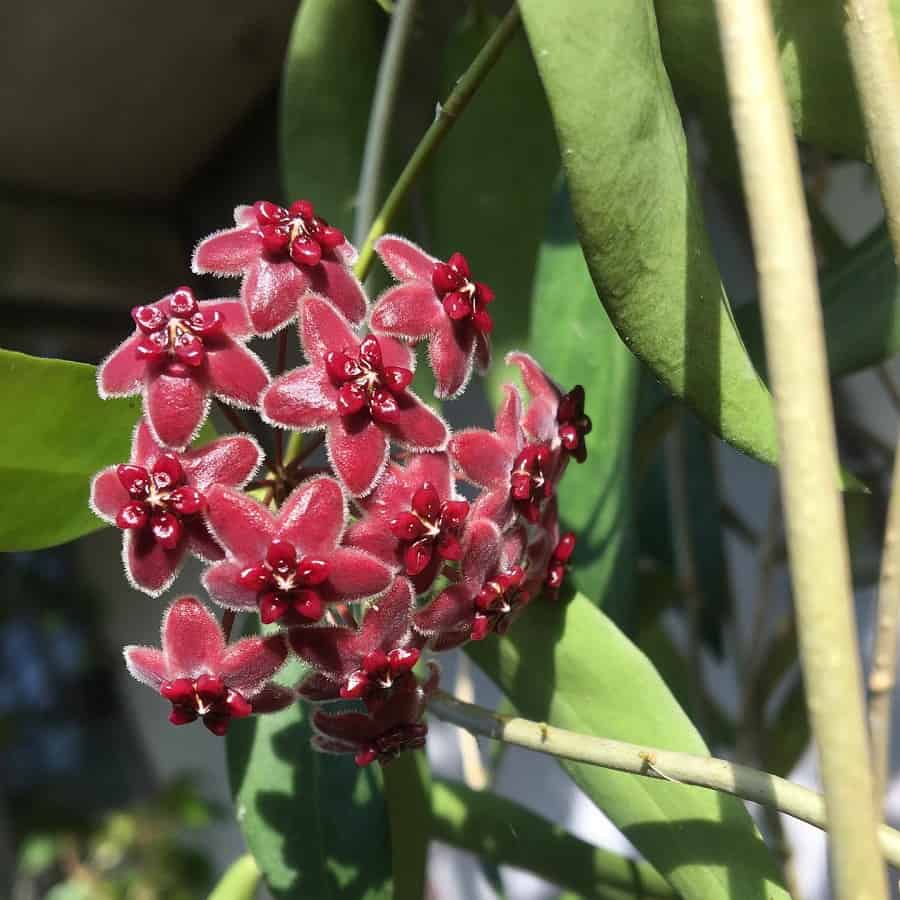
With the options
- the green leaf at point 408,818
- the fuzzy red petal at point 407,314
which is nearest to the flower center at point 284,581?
the fuzzy red petal at point 407,314

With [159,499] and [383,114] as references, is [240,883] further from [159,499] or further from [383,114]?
[383,114]

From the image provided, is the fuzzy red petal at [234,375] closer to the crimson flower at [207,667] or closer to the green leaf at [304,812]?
the crimson flower at [207,667]

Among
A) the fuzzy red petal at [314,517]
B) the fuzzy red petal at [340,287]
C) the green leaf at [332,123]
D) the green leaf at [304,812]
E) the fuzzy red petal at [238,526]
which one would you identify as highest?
the green leaf at [332,123]

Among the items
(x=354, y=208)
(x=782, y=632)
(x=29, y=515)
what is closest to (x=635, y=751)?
(x=29, y=515)

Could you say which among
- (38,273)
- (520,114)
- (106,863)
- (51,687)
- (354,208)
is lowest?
(106,863)

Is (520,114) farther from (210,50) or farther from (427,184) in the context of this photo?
(210,50)

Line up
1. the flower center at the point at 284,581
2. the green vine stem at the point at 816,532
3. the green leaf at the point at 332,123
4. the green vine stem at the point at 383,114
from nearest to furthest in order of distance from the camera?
the green vine stem at the point at 816,532 < the flower center at the point at 284,581 < the green vine stem at the point at 383,114 < the green leaf at the point at 332,123

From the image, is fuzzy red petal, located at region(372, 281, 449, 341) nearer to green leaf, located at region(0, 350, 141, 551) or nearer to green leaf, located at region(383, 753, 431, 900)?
green leaf, located at region(0, 350, 141, 551)
